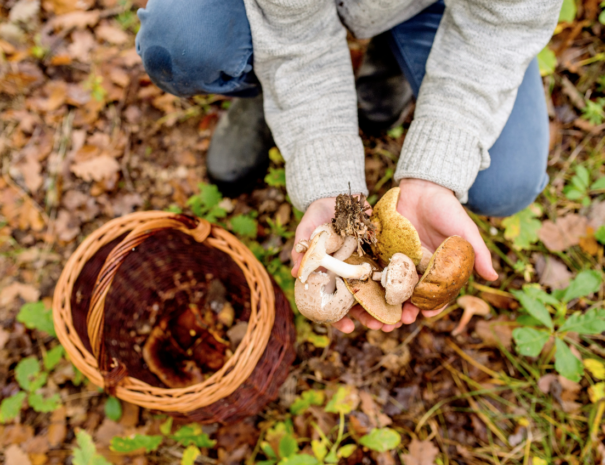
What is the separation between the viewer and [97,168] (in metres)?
3.38

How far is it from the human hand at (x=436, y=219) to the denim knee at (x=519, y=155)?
615 mm

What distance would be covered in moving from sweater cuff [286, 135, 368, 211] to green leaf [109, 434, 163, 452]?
173cm

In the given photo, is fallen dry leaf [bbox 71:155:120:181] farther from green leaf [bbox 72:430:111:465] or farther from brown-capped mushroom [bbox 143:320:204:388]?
green leaf [bbox 72:430:111:465]

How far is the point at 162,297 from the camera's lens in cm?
309

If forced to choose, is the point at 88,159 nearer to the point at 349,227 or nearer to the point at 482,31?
the point at 349,227

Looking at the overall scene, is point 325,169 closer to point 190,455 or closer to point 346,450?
point 346,450

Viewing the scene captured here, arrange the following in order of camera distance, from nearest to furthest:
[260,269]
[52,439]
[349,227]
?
1. [349,227]
2. [260,269]
3. [52,439]

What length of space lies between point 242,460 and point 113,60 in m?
3.53

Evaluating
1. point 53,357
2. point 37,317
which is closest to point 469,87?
point 37,317

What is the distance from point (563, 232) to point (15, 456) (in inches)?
167

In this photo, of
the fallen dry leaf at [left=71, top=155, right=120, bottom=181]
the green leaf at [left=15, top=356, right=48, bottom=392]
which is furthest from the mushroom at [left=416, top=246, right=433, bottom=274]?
the green leaf at [left=15, top=356, right=48, bottom=392]

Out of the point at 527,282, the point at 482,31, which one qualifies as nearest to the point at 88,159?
the point at 482,31

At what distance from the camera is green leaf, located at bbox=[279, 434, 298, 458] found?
2.38 meters

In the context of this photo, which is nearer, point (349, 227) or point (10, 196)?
point (349, 227)
